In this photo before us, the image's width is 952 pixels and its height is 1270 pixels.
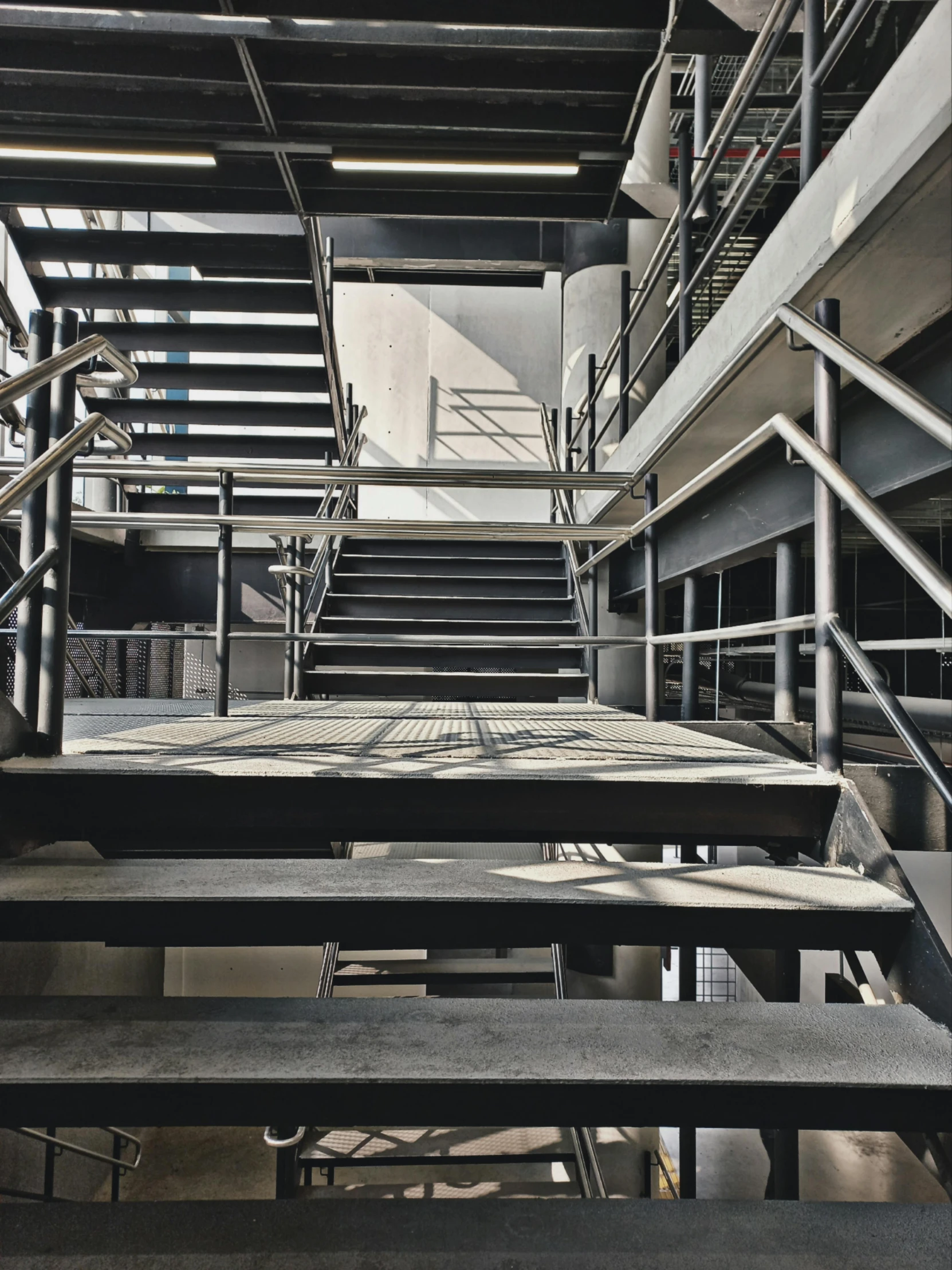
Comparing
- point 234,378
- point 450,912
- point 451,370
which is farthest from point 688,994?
point 451,370

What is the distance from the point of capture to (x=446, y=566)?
470 centimetres

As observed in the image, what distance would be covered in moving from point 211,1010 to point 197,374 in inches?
161

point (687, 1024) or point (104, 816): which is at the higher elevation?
point (104, 816)

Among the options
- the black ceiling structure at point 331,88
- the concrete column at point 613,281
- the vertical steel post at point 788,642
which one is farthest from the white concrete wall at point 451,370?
the vertical steel post at point 788,642

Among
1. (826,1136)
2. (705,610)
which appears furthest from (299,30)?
(826,1136)

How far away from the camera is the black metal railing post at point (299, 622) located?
11.3ft

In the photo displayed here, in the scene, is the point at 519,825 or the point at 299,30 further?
the point at 299,30

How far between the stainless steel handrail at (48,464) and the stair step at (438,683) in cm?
211

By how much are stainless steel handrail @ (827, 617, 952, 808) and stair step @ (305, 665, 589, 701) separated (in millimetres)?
2526

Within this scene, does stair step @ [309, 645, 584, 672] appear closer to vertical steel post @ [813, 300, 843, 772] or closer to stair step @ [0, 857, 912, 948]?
vertical steel post @ [813, 300, 843, 772]

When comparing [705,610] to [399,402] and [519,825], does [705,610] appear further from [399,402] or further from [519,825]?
[519,825]

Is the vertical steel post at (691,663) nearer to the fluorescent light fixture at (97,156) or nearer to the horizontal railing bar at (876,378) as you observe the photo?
the horizontal railing bar at (876,378)

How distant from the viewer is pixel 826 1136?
6449 millimetres

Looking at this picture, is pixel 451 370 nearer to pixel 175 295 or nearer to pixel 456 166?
pixel 175 295
